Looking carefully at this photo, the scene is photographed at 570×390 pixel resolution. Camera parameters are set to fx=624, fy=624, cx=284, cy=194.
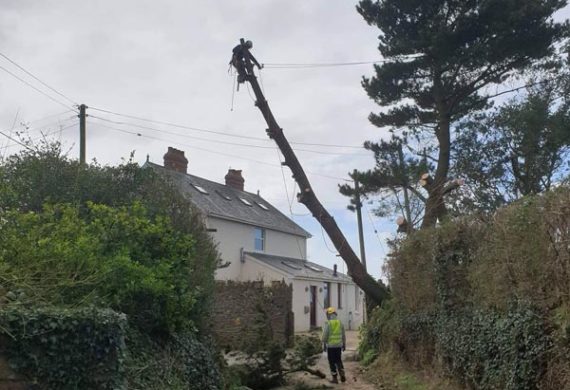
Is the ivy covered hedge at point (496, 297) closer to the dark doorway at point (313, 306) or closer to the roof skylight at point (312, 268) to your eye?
the dark doorway at point (313, 306)

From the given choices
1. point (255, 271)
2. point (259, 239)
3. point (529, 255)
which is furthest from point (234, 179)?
point (529, 255)

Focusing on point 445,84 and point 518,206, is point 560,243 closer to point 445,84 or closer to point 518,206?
point 518,206

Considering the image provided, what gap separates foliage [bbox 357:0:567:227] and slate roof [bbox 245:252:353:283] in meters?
12.6

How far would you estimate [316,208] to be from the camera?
18.8 m

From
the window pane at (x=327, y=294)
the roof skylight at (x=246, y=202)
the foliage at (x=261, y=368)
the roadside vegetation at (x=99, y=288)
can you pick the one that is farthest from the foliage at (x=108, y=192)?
the window pane at (x=327, y=294)

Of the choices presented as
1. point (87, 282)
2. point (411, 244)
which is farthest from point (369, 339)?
point (87, 282)

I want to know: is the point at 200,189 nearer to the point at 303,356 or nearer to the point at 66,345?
the point at 303,356

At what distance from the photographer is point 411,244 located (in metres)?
13.6

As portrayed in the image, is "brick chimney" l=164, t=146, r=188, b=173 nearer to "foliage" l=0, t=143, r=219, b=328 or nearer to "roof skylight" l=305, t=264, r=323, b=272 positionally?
"roof skylight" l=305, t=264, r=323, b=272

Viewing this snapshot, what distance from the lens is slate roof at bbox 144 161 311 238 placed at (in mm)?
29094

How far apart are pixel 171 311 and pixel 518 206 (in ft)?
17.0

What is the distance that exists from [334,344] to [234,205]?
18.7 m

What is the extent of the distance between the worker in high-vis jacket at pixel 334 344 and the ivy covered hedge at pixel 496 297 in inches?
58.2

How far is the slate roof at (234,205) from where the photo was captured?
95.5 feet
